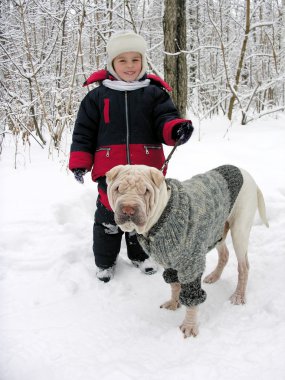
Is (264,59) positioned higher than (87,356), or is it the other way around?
(264,59)

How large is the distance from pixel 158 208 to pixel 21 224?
186 cm

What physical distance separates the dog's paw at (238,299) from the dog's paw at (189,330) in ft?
1.42

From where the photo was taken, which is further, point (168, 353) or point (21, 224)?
point (21, 224)

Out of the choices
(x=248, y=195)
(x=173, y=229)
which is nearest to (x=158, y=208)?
(x=173, y=229)

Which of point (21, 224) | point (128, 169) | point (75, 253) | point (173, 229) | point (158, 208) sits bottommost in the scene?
point (75, 253)

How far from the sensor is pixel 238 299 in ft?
8.17

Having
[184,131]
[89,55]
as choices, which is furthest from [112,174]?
[89,55]

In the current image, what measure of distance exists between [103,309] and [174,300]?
529 mm

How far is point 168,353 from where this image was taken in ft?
6.75

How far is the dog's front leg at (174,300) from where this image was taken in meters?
2.51

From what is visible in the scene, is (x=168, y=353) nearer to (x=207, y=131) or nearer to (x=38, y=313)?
(x=38, y=313)

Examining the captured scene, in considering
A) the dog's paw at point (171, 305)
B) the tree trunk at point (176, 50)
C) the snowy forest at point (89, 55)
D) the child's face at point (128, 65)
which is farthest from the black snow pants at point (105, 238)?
the tree trunk at point (176, 50)

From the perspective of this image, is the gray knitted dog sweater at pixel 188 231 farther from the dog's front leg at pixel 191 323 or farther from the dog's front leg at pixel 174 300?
the dog's front leg at pixel 174 300

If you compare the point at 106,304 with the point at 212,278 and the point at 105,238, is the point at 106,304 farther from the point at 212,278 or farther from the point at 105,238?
the point at 212,278
